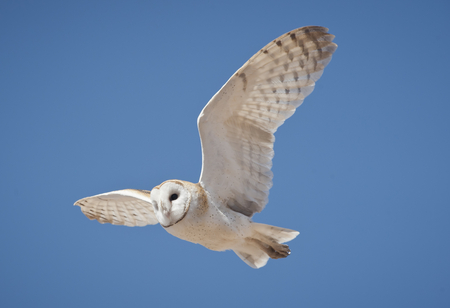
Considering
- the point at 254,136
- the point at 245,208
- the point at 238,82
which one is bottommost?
the point at 245,208

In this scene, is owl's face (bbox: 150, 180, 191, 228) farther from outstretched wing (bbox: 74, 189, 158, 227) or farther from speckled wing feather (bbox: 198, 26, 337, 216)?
outstretched wing (bbox: 74, 189, 158, 227)

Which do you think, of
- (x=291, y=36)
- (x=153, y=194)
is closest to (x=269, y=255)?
(x=153, y=194)

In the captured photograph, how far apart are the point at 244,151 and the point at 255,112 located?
0.23m

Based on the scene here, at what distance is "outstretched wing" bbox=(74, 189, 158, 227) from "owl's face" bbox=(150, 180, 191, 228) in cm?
73

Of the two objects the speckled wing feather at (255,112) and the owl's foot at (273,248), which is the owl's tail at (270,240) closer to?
the owl's foot at (273,248)

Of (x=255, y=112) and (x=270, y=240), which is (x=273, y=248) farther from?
(x=255, y=112)

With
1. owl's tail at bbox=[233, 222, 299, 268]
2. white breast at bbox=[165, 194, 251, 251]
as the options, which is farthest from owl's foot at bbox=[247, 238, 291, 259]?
white breast at bbox=[165, 194, 251, 251]

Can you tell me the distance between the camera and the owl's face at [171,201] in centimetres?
262

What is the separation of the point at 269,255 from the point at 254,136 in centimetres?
76

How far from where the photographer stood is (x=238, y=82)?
258 cm

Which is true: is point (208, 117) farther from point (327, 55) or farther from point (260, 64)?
point (327, 55)

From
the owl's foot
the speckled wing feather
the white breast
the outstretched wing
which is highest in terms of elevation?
the speckled wing feather

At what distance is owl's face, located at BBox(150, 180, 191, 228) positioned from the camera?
262 centimetres

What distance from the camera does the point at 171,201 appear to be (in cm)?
265
